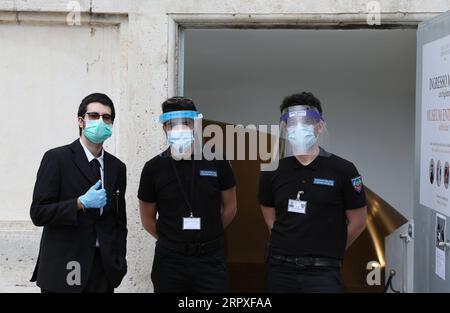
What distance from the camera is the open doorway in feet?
20.7

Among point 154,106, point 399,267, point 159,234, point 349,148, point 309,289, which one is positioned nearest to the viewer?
point 309,289

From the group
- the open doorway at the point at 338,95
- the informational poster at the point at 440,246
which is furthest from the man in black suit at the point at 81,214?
the open doorway at the point at 338,95

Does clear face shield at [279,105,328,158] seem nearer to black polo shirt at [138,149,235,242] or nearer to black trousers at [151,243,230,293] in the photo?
black polo shirt at [138,149,235,242]

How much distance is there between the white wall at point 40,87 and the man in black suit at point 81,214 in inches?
48.5

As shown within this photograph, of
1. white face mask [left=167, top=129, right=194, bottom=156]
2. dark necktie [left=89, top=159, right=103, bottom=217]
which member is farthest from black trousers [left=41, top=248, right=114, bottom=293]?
white face mask [left=167, top=129, right=194, bottom=156]

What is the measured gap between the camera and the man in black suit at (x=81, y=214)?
9.50ft

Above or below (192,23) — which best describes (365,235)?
below

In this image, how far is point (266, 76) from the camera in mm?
6711

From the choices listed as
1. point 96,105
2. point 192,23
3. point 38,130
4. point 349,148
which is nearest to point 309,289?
point 96,105

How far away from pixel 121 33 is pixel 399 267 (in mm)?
2755

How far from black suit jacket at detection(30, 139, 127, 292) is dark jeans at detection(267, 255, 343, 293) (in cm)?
82

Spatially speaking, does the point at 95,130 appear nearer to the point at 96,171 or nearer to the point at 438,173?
the point at 96,171

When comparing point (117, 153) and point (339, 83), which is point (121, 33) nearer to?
point (117, 153)

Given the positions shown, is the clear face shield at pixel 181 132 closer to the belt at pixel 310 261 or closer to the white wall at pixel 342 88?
the belt at pixel 310 261
